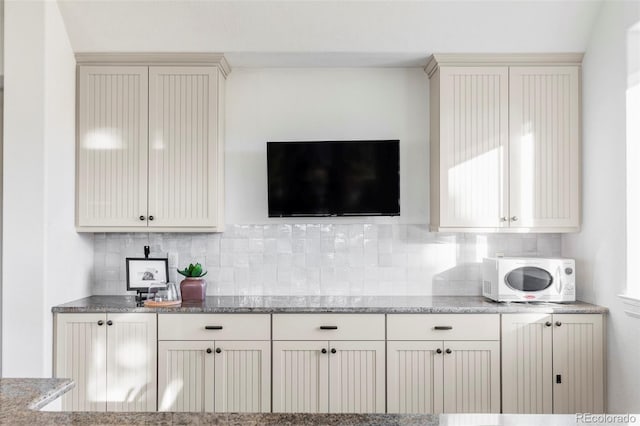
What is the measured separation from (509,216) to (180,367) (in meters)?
2.28

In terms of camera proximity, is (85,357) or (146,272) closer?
(85,357)

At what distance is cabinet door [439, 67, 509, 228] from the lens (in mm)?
3434

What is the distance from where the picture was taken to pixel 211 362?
318 centimetres

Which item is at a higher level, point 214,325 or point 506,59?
point 506,59

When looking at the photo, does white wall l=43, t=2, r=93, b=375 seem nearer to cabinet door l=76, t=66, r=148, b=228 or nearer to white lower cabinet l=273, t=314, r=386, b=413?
cabinet door l=76, t=66, r=148, b=228

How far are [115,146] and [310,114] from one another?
52.7 inches

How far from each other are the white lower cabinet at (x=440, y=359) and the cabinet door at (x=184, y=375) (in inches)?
43.1

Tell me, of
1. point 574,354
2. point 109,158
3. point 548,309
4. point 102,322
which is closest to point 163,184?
point 109,158

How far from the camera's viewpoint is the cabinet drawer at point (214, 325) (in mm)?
3168

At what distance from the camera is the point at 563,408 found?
314cm

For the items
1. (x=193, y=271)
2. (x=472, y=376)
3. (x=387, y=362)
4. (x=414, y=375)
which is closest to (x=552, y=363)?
(x=472, y=376)

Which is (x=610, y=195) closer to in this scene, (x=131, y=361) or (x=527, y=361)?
(x=527, y=361)

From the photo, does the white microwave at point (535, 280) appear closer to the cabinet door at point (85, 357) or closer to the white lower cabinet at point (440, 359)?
the white lower cabinet at point (440, 359)

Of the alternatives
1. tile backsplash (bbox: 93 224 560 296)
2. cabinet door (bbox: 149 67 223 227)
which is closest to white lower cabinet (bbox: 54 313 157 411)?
tile backsplash (bbox: 93 224 560 296)
